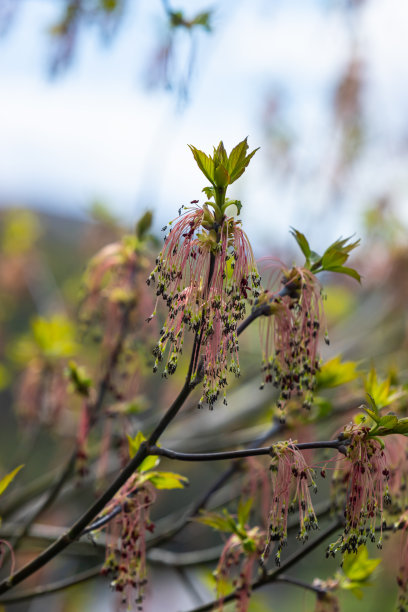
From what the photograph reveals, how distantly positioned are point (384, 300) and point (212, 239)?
145 inches

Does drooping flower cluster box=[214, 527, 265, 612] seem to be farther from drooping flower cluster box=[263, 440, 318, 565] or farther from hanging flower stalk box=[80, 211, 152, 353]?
hanging flower stalk box=[80, 211, 152, 353]

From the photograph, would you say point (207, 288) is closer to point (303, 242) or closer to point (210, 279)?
point (210, 279)

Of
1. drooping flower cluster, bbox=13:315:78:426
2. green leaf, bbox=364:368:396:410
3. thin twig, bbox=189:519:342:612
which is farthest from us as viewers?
drooping flower cluster, bbox=13:315:78:426

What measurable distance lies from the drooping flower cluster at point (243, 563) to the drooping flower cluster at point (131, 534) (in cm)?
24

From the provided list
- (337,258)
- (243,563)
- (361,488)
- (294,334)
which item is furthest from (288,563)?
(337,258)

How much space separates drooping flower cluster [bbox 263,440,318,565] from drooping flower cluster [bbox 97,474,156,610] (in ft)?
1.08

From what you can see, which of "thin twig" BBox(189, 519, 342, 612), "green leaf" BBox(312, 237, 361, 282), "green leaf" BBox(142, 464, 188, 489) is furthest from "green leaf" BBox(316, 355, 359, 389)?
"green leaf" BBox(142, 464, 188, 489)

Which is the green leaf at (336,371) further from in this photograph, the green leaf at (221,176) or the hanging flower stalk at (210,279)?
the green leaf at (221,176)

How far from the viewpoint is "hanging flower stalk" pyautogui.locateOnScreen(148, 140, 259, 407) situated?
1.17 metres

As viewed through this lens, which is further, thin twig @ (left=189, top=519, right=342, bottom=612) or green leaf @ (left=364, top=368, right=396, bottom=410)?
green leaf @ (left=364, top=368, right=396, bottom=410)

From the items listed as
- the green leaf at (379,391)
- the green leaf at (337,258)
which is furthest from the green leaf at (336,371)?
the green leaf at (337,258)

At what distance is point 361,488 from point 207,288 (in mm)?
532

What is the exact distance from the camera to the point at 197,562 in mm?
1915

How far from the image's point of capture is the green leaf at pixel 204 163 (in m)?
1.22
